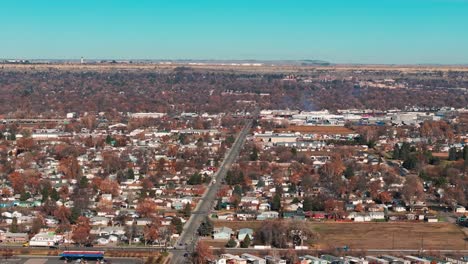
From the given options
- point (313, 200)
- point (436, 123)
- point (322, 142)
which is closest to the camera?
point (313, 200)

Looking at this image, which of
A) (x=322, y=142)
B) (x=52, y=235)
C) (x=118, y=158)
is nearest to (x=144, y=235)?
(x=52, y=235)

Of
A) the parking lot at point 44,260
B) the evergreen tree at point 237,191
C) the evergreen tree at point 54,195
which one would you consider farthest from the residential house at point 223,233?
the evergreen tree at point 54,195

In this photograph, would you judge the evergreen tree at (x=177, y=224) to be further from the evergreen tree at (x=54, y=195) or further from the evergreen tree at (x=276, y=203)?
the evergreen tree at (x=54, y=195)

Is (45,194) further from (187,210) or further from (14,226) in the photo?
(187,210)

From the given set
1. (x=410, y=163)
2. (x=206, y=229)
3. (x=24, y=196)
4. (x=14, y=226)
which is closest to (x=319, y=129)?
(x=410, y=163)

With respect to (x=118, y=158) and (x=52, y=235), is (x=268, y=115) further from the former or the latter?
(x=52, y=235)

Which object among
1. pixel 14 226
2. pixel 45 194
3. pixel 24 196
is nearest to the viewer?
pixel 14 226
